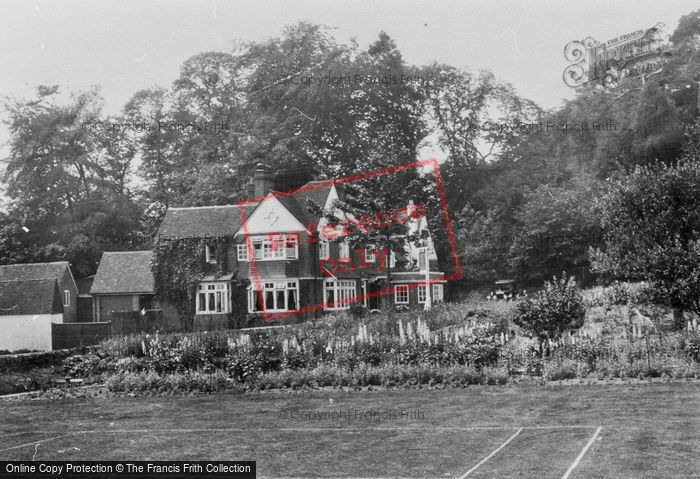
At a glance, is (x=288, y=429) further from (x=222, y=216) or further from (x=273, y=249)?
(x=222, y=216)

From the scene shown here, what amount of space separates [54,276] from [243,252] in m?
11.0

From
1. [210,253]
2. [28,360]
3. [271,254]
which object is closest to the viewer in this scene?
[28,360]

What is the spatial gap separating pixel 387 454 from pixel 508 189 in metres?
50.9

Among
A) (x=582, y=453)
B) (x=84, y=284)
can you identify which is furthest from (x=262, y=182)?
(x=582, y=453)

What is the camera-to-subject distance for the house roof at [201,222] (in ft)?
148

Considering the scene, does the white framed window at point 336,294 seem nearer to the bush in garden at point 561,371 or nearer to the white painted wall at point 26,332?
the white painted wall at point 26,332

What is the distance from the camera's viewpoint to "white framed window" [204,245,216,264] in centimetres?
4472

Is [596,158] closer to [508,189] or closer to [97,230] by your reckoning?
[508,189]

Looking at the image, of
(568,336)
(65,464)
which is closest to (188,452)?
(65,464)

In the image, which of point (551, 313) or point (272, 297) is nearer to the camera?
point (551, 313)

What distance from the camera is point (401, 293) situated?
53.7m

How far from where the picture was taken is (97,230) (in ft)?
188

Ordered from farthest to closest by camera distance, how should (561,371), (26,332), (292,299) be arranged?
(292,299) < (26,332) < (561,371)

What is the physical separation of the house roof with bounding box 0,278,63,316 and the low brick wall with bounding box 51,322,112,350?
1.06 metres
